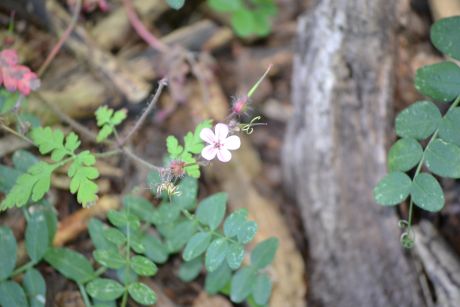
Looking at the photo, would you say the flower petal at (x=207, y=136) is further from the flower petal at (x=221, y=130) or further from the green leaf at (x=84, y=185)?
the green leaf at (x=84, y=185)

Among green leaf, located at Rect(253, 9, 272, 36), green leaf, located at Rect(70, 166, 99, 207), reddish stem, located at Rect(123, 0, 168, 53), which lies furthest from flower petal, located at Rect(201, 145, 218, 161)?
green leaf, located at Rect(253, 9, 272, 36)

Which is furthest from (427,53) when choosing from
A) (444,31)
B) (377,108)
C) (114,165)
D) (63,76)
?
(63,76)

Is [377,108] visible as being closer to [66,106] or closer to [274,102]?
[274,102]

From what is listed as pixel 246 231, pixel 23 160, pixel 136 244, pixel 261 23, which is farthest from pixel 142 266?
pixel 261 23

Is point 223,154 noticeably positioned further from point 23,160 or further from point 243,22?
point 243,22

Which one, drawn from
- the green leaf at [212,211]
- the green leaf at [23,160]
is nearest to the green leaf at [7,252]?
the green leaf at [23,160]

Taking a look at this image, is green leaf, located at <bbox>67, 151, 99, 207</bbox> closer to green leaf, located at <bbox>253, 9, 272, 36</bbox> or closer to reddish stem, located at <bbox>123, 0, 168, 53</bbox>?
reddish stem, located at <bbox>123, 0, 168, 53</bbox>

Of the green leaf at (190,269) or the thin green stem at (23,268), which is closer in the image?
the thin green stem at (23,268)
